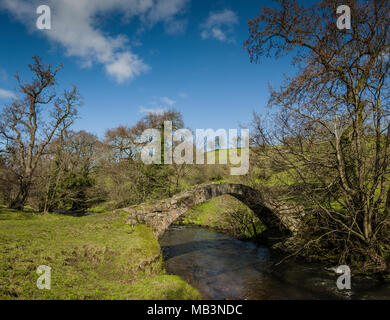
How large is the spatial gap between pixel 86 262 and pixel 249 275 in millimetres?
6332

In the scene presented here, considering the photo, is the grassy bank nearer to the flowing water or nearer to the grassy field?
the flowing water

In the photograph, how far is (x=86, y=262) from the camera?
546 cm

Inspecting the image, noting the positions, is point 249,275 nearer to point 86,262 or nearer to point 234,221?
point 86,262

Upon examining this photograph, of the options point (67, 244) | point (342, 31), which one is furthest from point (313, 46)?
point (67, 244)

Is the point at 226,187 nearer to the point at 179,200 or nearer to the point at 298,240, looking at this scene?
the point at 179,200

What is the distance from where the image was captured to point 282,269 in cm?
938

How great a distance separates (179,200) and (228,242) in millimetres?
6713

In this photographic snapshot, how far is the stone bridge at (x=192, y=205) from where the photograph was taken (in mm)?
8148

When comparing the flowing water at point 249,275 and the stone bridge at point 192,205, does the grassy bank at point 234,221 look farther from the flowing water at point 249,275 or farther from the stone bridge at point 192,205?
the stone bridge at point 192,205

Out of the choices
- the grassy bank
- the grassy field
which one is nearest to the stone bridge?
the grassy field

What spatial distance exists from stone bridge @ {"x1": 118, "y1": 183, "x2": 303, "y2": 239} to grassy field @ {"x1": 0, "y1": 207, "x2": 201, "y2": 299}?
2.19ft

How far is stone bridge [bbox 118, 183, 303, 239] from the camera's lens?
8.15m

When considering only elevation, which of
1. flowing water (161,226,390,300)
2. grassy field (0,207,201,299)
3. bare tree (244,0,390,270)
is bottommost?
flowing water (161,226,390,300)

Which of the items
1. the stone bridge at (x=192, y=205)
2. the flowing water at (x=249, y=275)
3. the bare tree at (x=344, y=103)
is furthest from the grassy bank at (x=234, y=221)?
the bare tree at (x=344, y=103)
